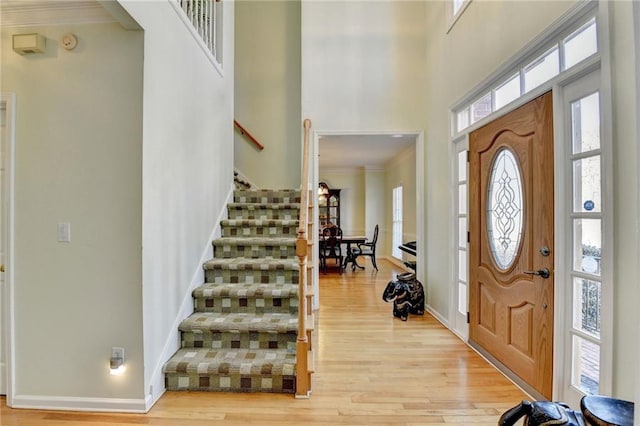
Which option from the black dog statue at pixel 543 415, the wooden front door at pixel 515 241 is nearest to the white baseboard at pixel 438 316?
the wooden front door at pixel 515 241

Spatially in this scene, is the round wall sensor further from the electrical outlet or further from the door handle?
the door handle

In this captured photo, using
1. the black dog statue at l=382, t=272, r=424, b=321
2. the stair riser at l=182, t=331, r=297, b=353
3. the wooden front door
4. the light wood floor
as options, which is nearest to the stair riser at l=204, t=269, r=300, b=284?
the stair riser at l=182, t=331, r=297, b=353

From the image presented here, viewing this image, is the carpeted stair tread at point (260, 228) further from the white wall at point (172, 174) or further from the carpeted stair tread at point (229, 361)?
the carpeted stair tread at point (229, 361)

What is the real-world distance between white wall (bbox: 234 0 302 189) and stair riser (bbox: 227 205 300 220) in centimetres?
125

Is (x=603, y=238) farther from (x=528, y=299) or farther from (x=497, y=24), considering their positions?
(x=497, y=24)

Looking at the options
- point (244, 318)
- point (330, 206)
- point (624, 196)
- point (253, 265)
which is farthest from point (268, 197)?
point (330, 206)

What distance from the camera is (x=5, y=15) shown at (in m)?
1.93

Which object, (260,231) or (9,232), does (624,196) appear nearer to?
(260,231)

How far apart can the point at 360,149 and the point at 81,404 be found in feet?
16.5

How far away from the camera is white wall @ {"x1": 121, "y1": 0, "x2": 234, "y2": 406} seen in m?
2.05

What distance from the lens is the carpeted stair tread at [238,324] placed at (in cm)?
241

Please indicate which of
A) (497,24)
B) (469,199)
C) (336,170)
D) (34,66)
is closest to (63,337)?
(34,66)

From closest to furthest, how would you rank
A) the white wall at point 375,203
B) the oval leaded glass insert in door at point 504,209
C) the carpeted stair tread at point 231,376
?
the carpeted stair tread at point 231,376 < the oval leaded glass insert in door at point 504,209 < the white wall at point 375,203

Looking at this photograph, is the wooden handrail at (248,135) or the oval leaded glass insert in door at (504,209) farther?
the wooden handrail at (248,135)
